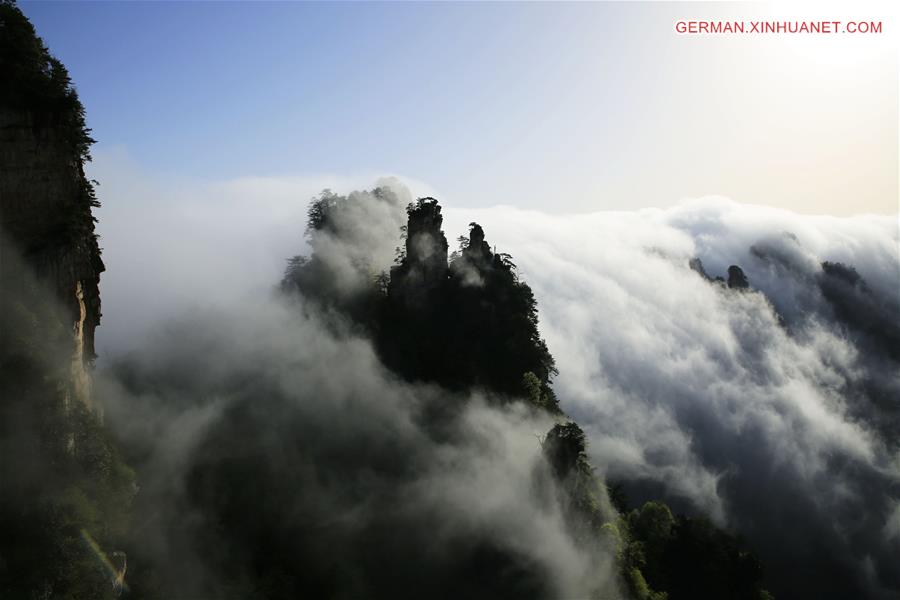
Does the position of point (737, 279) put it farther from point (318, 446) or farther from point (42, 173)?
point (42, 173)

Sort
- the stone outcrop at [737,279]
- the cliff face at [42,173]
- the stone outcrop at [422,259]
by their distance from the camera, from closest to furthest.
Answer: the cliff face at [42,173] → the stone outcrop at [422,259] → the stone outcrop at [737,279]

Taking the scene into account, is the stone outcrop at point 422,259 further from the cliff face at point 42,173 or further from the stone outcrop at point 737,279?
the stone outcrop at point 737,279

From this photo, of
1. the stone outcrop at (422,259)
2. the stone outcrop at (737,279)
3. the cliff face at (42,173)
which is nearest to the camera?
the cliff face at (42,173)

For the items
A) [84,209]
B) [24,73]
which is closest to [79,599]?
[84,209]

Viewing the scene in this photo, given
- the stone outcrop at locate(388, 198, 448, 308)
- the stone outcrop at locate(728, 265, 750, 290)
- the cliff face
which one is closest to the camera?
the cliff face

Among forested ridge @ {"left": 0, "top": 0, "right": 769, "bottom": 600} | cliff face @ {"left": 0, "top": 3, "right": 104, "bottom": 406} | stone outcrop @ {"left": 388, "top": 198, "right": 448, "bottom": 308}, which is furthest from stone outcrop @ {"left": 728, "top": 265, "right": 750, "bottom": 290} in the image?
cliff face @ {"left": 0, "top": 3, "right": 104, "bottom": 406}

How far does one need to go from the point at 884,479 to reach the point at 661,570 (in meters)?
79.6

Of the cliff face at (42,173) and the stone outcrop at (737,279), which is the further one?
the stone outcrop at (737,279)

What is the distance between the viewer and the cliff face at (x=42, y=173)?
68.2 feet

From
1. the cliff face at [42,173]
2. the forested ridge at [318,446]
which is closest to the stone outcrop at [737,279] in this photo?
the forested ridge at [318,446]

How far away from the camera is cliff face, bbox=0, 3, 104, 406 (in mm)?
20797

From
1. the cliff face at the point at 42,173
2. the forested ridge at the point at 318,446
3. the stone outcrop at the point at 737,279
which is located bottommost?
the forested ridge at the point at 318,446

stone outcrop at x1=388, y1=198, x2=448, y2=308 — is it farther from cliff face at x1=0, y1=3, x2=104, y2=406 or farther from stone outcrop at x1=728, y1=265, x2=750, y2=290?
stone outcrop at x1=728, y1=265, x2=750, y2=290

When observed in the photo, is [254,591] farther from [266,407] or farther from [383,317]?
[383,317]
